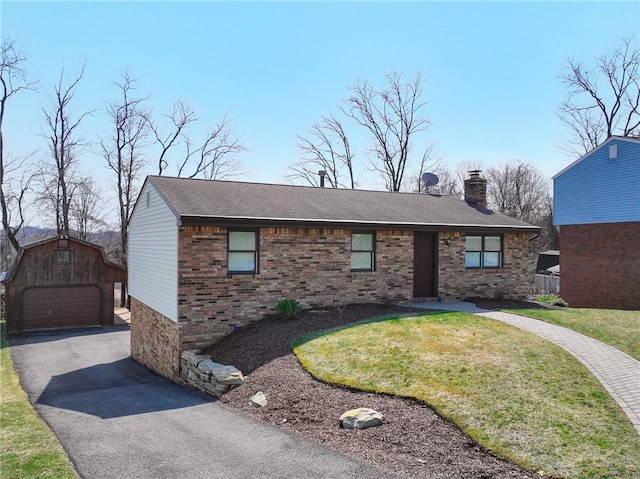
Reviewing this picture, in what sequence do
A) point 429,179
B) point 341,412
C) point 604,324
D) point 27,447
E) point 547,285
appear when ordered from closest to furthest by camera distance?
point 27,447 < point 341,412 < point 604,324 < point 429,179 < point 547,285

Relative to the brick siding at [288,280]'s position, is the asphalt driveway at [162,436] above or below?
below

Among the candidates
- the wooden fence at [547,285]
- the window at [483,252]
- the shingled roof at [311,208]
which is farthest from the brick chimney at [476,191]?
the wooden fence at [547,285]

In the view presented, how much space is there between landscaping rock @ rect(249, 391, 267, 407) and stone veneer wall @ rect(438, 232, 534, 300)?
8479mm

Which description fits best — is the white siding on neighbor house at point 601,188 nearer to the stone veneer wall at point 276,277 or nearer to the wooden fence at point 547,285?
the wooden fence at point 547,285

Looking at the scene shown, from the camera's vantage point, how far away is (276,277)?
12.8 m

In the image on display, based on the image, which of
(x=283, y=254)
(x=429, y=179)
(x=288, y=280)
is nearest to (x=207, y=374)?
(x=288, y=280)

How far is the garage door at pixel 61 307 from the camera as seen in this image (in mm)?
23094

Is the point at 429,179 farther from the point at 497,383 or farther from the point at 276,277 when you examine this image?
the point at 497,383

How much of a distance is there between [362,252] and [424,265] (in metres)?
2.47

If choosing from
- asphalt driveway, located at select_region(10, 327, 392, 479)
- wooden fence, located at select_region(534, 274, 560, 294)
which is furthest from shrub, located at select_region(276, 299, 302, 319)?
wooden fence, located at select_region(534, 274, 560, 294)

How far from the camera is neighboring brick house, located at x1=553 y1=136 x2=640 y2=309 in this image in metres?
20.1

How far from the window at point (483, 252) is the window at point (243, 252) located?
7.55 metres

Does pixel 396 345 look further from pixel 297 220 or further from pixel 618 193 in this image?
pixel 618 193

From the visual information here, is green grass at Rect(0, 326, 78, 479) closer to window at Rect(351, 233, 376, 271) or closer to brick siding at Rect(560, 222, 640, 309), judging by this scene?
window at Rect(351, 233, 376, 271)
